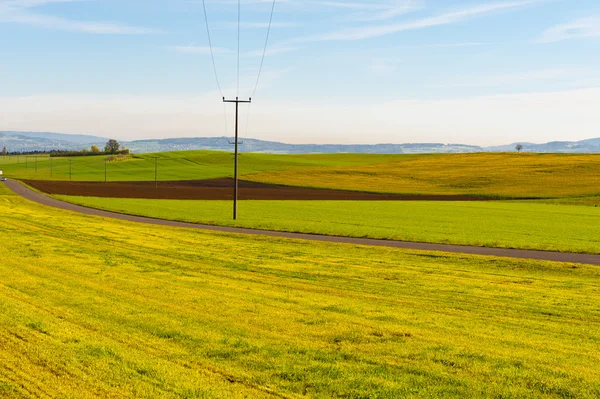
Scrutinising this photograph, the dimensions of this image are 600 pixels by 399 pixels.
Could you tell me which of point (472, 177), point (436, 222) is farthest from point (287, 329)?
point (472, 177)

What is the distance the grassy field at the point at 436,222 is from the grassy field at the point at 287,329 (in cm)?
1274

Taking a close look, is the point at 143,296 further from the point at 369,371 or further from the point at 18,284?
the point at 369,371

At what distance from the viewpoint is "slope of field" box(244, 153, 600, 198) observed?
102m

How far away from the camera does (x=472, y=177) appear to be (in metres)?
120

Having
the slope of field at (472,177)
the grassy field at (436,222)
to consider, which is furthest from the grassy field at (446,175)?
the grassy field at (436,222)

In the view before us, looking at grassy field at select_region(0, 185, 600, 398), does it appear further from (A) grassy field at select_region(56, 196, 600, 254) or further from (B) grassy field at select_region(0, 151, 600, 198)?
(B) grassy field at select_region(0, 151, 600, 198)

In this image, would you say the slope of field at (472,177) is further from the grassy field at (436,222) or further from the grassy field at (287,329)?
the grassy field at (287,329)

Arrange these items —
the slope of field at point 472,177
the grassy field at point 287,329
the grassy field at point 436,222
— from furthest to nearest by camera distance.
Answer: the slope of field at point 472,177, the grassy field at point 436,222, the grassy field at point 287,329

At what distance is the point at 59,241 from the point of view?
104 feet

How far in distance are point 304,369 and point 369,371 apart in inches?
44.9

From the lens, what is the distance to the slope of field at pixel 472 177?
10175cm

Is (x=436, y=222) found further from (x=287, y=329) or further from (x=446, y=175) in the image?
(x=446, y=175)

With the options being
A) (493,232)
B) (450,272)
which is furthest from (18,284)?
(493,232)

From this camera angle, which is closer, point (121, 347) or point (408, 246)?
point (121, 347)
